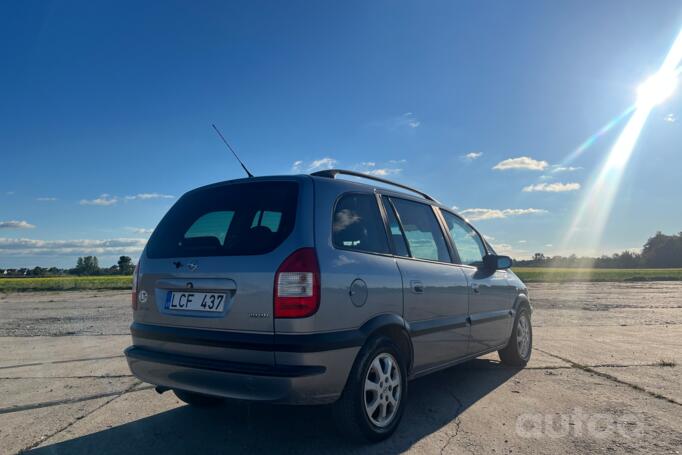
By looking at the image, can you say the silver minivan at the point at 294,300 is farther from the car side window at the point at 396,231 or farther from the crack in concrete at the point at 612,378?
the crack in concrete at the point at 612,378

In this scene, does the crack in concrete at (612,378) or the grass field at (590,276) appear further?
the grass field at (590,276)

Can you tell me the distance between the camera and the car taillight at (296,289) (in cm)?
278

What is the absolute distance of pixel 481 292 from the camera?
4820 millimetres

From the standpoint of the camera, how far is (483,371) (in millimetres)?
5539

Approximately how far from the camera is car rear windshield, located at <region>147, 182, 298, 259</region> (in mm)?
3025

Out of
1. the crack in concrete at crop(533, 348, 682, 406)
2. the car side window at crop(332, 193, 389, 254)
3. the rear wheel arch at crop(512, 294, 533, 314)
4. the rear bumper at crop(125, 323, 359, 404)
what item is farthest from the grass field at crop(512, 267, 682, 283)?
the rear bumper at crop(125, 323, 359, 404)

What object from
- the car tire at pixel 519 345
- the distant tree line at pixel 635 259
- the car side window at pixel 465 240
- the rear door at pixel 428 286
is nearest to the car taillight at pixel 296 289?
the rear door at pixel 428 286

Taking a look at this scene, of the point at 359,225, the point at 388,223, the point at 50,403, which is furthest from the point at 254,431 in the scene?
the point at 50,403

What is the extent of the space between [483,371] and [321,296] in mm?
3454

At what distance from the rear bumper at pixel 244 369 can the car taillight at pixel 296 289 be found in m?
0.22

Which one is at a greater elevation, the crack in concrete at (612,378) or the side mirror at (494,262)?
the side mirror at (494,262)

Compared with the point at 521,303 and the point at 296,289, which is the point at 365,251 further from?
the point at 521,303

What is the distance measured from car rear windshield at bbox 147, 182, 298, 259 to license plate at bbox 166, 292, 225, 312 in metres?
0.26

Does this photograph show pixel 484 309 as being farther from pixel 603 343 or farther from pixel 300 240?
pixel 603 343
